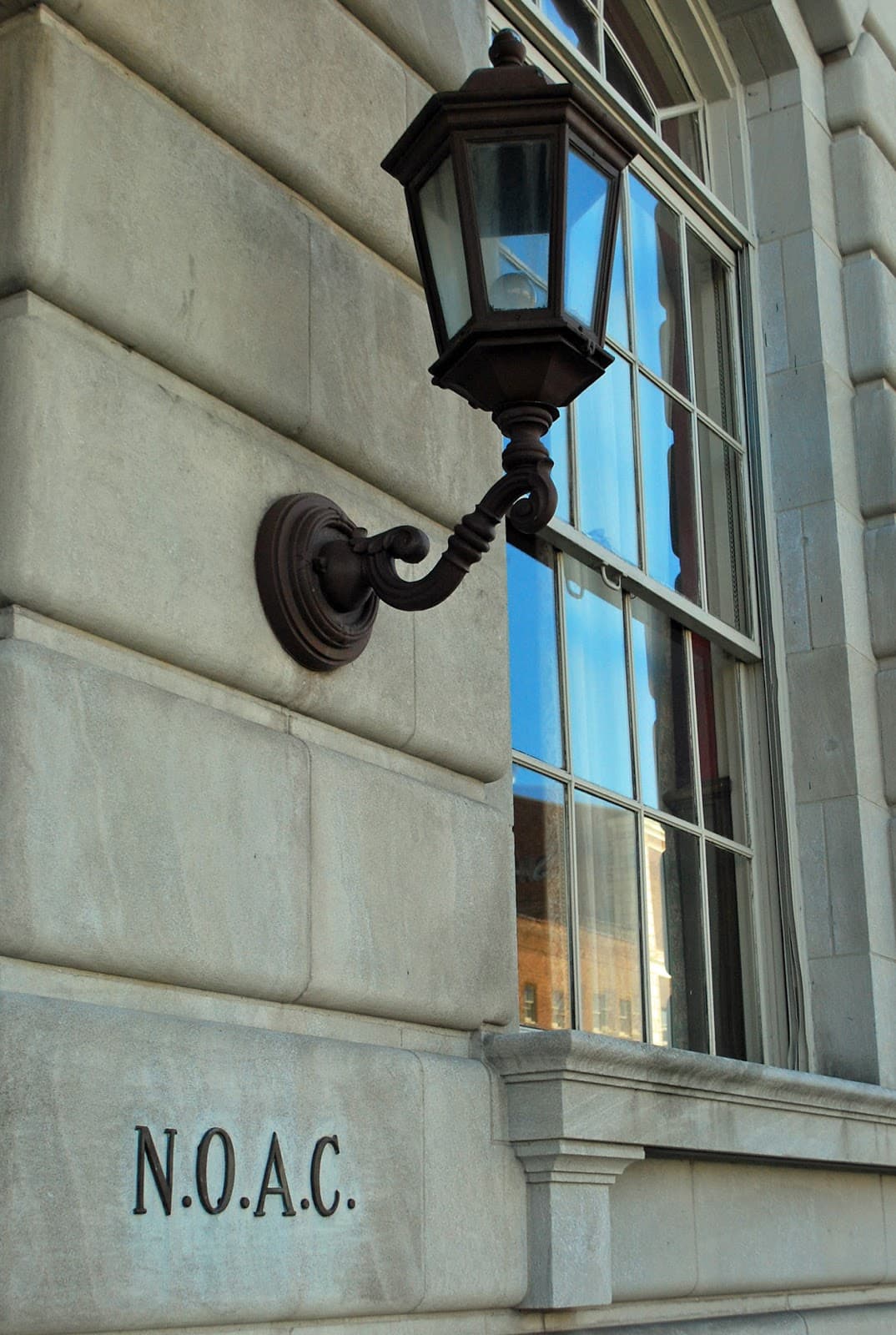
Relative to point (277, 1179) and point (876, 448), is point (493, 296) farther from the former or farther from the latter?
point (876, 448)

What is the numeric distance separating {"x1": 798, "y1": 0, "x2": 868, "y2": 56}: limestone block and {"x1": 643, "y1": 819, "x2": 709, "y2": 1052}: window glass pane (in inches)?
154

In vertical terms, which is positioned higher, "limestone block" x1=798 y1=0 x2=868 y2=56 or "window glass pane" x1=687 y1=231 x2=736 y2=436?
"limestone block" x1=798 y1=0 x2=868 y2=56

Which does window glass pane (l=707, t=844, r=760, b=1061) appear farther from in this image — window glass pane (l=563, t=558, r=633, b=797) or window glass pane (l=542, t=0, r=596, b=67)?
window glass pane (l=542, t=0, r=596, b=67)

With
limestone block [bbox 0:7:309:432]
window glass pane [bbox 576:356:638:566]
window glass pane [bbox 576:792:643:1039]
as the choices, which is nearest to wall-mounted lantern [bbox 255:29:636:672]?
limestone block [bbox 0:7:309:432]

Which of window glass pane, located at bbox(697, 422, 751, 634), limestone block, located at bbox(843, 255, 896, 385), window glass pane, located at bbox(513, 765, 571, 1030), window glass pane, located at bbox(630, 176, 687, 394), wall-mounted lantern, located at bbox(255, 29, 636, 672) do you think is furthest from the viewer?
limestone block, located at bbox(843, 255, 896, 385)

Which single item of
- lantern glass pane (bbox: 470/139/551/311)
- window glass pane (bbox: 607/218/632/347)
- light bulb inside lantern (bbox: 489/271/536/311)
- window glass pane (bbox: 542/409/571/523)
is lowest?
light bulb inside lantern (bbox: 489/271/536/311)

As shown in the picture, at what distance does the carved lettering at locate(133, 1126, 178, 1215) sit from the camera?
2.96 metres

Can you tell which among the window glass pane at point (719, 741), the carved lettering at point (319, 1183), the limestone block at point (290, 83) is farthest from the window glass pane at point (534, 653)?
the carved lettering at point (319, 1183)

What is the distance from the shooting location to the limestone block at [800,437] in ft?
23.6

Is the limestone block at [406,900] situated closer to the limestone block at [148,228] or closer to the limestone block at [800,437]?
the limestone block at [148,228]

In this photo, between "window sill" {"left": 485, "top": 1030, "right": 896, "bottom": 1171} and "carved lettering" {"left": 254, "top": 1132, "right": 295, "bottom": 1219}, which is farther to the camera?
"window sill" {"left": 485, "top": 1030, "right": 896, "bottom": 1171}

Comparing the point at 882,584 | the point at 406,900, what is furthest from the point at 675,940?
the point at 406,900

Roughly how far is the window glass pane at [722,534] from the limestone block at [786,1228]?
229 cm

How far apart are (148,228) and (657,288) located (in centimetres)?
381
